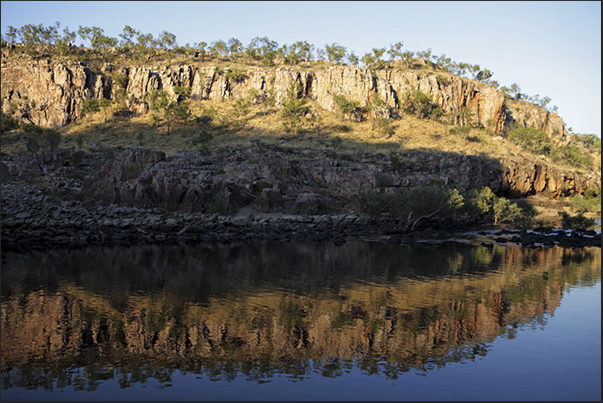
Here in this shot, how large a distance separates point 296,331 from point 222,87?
439 feet

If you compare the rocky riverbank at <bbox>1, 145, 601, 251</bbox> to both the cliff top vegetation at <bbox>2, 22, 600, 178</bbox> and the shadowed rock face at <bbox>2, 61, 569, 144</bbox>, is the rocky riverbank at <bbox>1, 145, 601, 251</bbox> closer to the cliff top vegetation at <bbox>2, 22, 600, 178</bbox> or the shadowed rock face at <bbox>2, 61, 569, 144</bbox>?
the cliff top vegetation at <bbox>2, 22, 600, 178</bbox>

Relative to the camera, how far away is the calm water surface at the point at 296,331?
16.5 meters

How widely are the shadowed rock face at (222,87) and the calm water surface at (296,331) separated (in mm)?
105526

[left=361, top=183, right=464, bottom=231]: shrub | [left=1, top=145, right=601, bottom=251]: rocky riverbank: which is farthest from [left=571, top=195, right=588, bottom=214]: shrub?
[left=361, top=183, right=464, bottom=231]: shrub

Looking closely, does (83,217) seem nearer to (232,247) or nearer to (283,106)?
(232,247)

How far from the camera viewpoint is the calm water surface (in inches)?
650

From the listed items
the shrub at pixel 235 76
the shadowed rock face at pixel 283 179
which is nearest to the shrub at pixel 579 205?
the shadowed rock face at pixel 283 179

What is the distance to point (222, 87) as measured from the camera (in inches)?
5832

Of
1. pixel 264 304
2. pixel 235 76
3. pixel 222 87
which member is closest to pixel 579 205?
pixel 264 304

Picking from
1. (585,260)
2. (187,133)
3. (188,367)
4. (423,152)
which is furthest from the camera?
(187,133)

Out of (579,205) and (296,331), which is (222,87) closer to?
(579,205)

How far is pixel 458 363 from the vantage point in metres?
18.9

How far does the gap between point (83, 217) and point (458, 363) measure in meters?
54.6

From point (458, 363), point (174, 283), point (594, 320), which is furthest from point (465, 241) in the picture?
point (458, 363)
